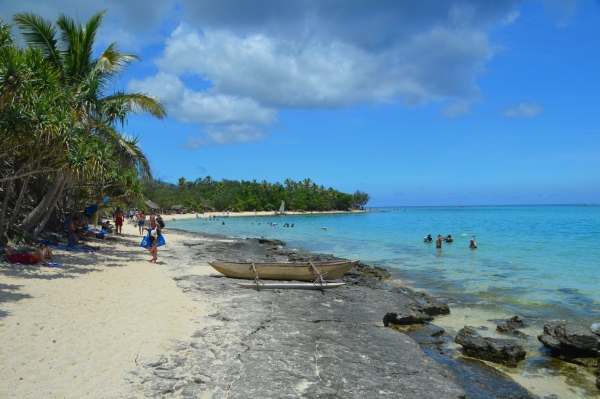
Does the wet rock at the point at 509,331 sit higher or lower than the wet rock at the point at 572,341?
lower

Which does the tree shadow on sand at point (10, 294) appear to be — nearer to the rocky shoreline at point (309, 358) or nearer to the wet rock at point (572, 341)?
the rocky shoreline at point (309, 358)

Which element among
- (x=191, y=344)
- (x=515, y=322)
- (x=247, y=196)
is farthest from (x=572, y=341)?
(x=247, y=196)

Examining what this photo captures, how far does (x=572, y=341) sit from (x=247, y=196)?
279ft

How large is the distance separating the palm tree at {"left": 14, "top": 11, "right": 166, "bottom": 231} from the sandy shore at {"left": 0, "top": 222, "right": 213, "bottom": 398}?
5402 mm

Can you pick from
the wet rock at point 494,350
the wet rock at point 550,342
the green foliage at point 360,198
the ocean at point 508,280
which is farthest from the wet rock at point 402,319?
the green foliage at point 360,198

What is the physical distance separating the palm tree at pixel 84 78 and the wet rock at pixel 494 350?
1295cm

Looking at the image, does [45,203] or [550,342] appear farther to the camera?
[45,203]

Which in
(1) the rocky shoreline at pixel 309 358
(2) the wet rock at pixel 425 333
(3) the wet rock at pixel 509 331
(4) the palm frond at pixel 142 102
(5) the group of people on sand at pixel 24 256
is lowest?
(3) the wet rock at pixel 509 331

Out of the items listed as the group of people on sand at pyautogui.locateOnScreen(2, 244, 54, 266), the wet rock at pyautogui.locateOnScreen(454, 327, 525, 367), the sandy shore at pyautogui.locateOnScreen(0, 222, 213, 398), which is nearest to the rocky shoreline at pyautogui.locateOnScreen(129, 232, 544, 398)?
the wet rock at pyautogui.locateOnScreen(454, 327, 525, 367)

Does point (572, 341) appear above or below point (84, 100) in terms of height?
below

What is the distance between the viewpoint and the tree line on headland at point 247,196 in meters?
81.9

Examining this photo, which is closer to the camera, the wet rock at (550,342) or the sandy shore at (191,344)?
the sandy shore at (191,344)

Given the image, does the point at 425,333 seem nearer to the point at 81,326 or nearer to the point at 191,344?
the point at 191,344

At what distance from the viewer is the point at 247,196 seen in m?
90.8
